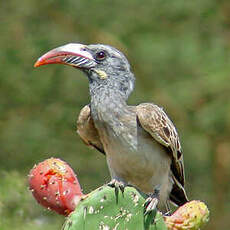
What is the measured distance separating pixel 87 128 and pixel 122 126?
1.11 feet

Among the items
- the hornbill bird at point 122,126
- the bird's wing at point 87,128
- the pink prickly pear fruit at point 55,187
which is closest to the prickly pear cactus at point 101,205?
the pink prickly pear fruit at point 55,187

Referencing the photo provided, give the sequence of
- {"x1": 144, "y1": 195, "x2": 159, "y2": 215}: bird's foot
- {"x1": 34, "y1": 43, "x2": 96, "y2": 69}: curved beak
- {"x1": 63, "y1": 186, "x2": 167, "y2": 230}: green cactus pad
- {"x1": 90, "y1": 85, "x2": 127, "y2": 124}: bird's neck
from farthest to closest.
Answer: {"x1": 90, "y1": 85, "x2": 127, "y2": 124}: bird's neck → {"x1": 34, "y1": 43, "x2": 96, "y2": 69}: curved beak → {"x1": 144, "y1": 195, "x2": 159, "y2": 215}: bird's foot → {"x1": 63, "y1": 186, "x2": 167, "y2": 230}: green cactus pad

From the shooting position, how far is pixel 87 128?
5.79 metres

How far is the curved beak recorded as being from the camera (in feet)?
17.8

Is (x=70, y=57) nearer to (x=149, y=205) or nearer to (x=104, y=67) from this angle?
(x=104, y=67)

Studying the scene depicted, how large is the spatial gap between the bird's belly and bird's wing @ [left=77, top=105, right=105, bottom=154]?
25 centimetres

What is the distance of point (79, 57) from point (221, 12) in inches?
228

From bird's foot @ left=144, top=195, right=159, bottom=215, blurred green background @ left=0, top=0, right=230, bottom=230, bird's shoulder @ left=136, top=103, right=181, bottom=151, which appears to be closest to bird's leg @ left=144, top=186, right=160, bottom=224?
bird's foot @ left=144, top=195, right=159, bottom=215

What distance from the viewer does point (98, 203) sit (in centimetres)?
429

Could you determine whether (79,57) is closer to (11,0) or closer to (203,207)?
(203,207)

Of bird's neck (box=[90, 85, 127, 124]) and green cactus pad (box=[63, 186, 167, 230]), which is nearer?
green cactus pad (box=[63, 186, 167, 230])

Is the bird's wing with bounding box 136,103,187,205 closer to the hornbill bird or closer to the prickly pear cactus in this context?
the hornbill bird

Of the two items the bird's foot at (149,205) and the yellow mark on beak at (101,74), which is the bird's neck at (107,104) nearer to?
the yellow mark on beak at (101,74)

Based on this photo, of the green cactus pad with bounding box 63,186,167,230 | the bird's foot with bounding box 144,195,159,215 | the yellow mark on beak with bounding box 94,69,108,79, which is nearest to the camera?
the green cactus pad with bounding box 63,186,167,230
